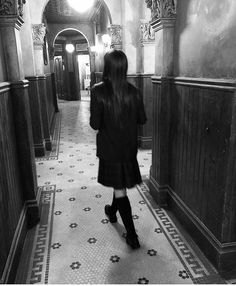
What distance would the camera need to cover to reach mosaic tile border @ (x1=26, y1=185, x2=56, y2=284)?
2254 millimetres

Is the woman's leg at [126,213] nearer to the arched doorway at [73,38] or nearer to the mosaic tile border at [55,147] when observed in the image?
the mosaic tile border at [55,147]

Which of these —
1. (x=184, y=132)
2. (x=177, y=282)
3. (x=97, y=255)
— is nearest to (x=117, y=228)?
(x=97, y=255)

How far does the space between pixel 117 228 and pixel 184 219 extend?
74cm

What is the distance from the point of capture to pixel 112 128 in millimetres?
2242

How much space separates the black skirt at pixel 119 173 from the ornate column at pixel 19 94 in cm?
102

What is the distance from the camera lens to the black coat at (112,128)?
222 centimetres

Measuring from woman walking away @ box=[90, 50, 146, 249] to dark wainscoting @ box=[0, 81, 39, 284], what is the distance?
0.85 m

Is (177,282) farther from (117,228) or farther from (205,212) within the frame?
(117,228)

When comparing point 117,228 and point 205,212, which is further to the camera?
point 117,228

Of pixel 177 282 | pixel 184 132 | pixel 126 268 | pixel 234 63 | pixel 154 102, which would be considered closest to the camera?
pixel 234 63

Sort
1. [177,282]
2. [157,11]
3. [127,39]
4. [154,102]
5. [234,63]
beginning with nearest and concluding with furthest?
[234,63] < [177,282] < [157,11] < [154,102] < [127,39]

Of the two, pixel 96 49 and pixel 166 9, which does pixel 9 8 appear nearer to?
pixel 166 9

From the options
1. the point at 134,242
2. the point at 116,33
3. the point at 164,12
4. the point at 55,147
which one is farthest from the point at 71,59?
the point at 134,242

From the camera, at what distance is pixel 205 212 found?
2459 millimetres
